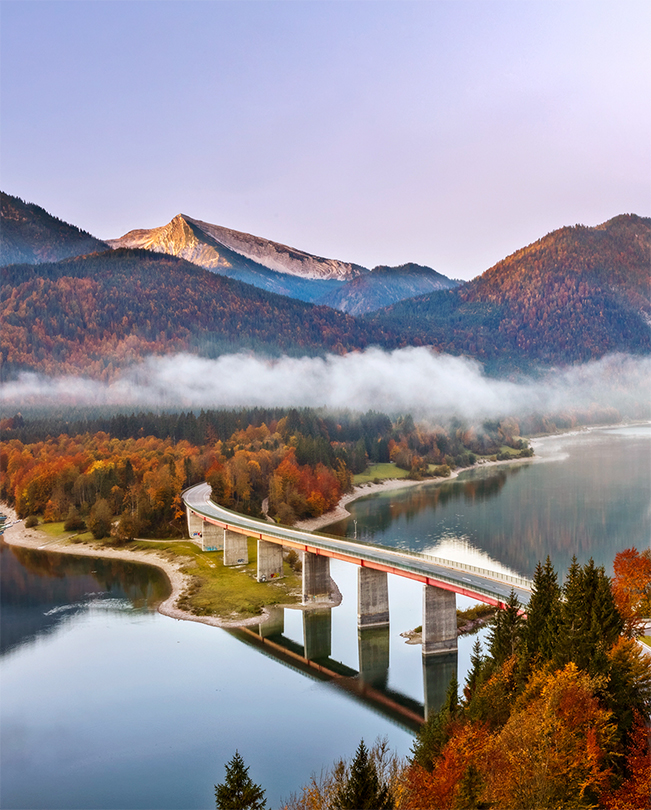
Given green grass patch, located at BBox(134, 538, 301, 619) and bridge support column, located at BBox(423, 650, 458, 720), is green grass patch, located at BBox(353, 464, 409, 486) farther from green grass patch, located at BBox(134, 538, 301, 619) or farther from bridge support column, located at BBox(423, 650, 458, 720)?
bridge support column, located at BBox(423, 650, 458, 720)

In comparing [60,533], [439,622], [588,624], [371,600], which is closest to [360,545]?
[371,600]

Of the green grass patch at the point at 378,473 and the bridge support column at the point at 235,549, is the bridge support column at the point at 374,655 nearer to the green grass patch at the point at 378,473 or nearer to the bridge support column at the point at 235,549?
the bridge support column at the point at 235,549

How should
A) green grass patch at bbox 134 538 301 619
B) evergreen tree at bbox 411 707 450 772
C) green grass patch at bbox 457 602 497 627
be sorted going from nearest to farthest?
evergreen tree at bbox 411 707 450 772 < green grass patch at bbox 457 602 497 627 < green grass patch at bbox 134 538 301 619

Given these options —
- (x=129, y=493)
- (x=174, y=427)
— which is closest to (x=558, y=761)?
(x=129, y=493)

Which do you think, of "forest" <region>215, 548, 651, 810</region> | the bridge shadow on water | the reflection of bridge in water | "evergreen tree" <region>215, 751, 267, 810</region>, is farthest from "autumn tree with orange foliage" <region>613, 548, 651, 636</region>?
"evergreen tree" <region>215, 751, 267, 810</region>

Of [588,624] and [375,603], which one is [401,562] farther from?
[588,624]

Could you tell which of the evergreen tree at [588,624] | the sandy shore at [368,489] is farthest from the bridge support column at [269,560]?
the evergreen tree at [588,624]
